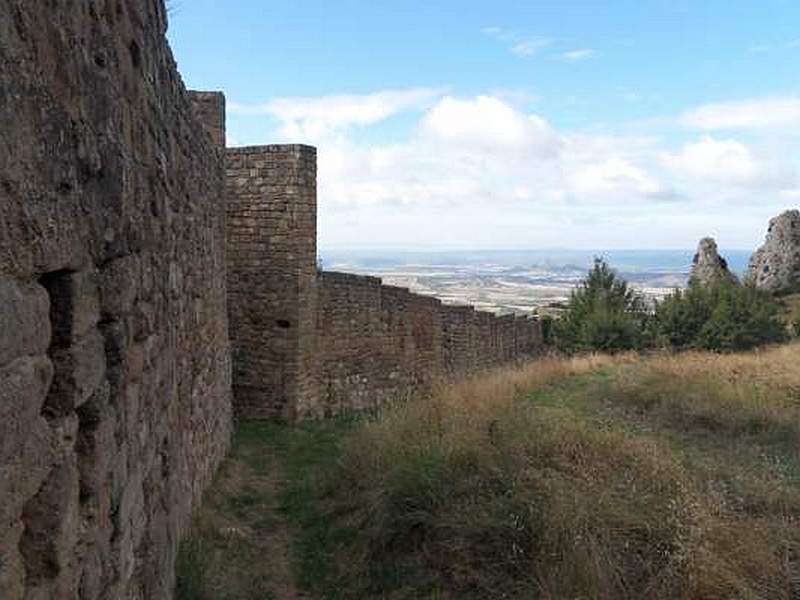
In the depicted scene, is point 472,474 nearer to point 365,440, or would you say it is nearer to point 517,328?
point 365,440

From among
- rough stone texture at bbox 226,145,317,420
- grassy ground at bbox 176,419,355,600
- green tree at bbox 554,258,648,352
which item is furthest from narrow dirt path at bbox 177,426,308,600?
green tree at bbox 554,258,648,352

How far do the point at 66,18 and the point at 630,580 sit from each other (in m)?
3.96

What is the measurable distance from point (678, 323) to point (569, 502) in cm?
1660

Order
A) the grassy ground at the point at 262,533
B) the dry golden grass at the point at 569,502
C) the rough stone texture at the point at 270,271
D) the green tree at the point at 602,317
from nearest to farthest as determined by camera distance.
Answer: the dry golden grass at the point at 569,502, the grassy ground at the point at 262,533, the rough stone texture at the point at 270,271, the green tree at the point at 602,317

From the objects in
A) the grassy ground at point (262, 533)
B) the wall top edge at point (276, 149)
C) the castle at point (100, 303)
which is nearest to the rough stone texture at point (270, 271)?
the wall top edge at point (276, 149)

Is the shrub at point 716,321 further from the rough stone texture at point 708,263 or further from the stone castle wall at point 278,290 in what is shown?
the stone castle wall at point 278,290

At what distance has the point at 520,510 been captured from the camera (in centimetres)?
505

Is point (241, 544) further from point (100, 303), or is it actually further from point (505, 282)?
point (505, 282)

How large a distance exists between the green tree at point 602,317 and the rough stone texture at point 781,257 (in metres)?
9.48

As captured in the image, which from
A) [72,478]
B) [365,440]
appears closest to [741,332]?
[365,440]

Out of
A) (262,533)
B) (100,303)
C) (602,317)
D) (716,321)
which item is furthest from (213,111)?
(716,321)

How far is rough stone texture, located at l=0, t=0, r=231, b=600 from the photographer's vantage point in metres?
1.74

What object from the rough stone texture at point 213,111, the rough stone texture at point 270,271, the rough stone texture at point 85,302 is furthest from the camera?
the rough stone texture at point 270,271

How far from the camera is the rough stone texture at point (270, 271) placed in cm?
1130
